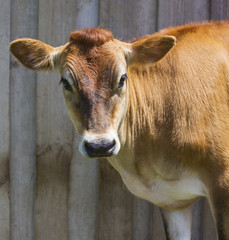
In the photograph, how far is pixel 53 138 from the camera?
5.16 m

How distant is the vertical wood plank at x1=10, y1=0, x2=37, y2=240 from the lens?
498 centimetres

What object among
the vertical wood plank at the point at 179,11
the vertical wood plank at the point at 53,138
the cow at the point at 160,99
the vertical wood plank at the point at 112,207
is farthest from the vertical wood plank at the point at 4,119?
the vertical wood plank at the point at 179,11

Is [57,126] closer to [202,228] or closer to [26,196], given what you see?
[26,196]

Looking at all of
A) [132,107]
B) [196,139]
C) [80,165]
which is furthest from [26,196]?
[196,139]

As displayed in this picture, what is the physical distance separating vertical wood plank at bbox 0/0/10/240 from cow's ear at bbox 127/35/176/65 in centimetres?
152

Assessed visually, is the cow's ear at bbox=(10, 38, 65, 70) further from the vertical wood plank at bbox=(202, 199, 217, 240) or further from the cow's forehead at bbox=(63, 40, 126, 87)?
the vertical wood plank at bbox=(202, 199, 217, 240)

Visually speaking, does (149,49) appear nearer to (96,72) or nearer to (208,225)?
(96,72)

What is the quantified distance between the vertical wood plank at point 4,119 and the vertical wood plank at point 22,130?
0.05 meters

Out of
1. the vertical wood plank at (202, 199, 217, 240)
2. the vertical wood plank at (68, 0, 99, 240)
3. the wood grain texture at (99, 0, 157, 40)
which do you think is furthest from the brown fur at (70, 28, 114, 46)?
the vertical wood plank at (202, 199, 217, 240)

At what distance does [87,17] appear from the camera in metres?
5.00

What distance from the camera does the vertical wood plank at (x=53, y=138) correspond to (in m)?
4.97

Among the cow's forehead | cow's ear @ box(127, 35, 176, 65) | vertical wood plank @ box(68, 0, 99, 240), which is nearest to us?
the cow's forehead

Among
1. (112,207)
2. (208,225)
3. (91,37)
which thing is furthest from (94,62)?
(208,225)

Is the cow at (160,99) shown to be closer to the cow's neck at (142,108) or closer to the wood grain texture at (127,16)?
the cow's neck at (142,108)
